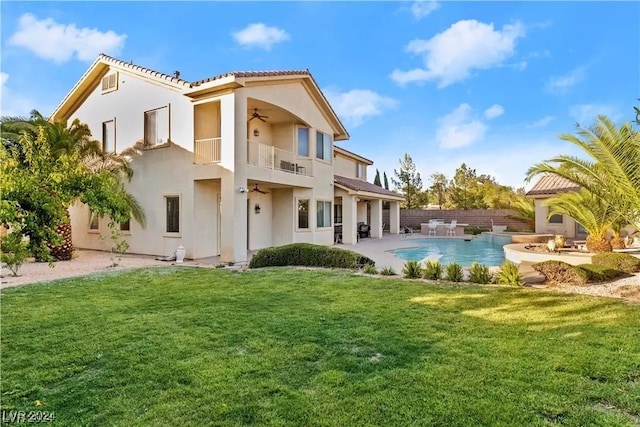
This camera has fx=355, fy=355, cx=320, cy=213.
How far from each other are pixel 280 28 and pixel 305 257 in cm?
1201

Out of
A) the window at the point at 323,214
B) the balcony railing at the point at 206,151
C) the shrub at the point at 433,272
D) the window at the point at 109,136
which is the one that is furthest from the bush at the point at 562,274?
the window at the point at 109,136

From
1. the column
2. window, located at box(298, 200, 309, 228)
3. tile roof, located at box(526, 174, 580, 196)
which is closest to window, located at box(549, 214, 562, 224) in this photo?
tile roof, located at box(526, 174, 580, 196)

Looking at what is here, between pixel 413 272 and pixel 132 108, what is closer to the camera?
pixel 413 272

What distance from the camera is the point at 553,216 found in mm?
24875

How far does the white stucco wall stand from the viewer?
16391mm

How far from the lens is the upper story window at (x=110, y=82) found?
18962 mm

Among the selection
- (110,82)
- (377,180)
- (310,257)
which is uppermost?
(110,82)

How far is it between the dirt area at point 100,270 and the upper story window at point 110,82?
884 centimetres

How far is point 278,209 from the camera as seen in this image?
20672 mm

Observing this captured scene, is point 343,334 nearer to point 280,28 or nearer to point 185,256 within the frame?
point 185,256

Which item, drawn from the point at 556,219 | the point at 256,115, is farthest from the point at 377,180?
the point at 256,115

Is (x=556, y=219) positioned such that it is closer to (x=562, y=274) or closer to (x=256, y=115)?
(x=562, y=274)

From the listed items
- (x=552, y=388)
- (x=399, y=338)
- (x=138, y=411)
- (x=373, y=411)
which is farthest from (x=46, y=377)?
(x=552, y=388)

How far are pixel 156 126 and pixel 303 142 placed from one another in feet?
26.0
